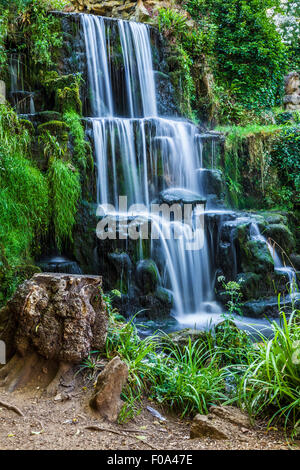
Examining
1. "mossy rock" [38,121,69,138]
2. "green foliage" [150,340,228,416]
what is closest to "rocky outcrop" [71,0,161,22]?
"mossy rock" [38,121,69,138]

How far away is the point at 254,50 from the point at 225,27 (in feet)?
5.00

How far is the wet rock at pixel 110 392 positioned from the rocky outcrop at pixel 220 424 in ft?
1.84

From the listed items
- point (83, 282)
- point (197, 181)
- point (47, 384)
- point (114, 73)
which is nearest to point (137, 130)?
point (197, 181)

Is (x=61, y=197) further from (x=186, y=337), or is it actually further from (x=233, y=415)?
(x=233, y=415)

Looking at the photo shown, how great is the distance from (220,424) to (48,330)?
4.79 feet

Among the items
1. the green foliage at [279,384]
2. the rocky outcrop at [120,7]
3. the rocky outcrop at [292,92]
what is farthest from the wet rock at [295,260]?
the rocky outcrop at [120,7]

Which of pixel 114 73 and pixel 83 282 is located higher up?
pixel 114 73

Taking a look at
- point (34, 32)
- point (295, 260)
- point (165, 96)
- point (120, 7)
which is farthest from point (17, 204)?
point (120, 7)

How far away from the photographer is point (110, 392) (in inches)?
104

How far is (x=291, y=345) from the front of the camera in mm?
2555

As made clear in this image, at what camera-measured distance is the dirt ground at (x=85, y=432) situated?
2.21 m

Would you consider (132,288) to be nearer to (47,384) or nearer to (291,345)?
(47,384)

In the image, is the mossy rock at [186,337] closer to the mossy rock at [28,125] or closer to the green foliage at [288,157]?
the mossy rock at [28,125]

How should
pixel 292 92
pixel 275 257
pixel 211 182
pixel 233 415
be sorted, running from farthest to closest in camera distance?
pixel 292 92 < pixel 211 182 < pixel 275 257 < pixel 233 415
